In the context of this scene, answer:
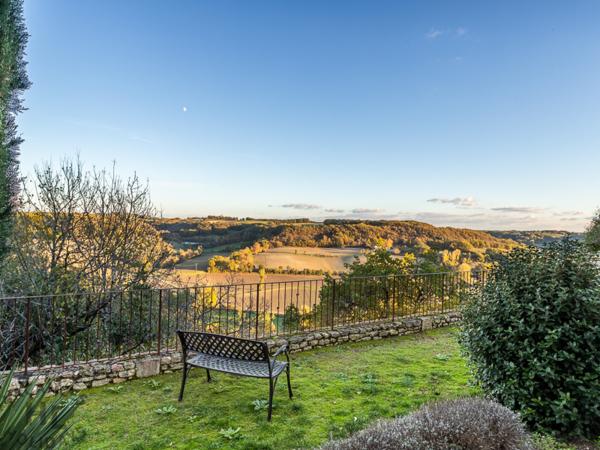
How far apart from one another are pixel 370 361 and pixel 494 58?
834 centimetres

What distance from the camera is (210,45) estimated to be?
9.74 metres

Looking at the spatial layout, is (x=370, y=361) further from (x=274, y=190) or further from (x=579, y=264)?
(x=274, y=190)

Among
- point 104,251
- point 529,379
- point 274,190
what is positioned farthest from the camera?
point 274,190

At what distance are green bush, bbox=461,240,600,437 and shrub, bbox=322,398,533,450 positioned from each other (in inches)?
21.6

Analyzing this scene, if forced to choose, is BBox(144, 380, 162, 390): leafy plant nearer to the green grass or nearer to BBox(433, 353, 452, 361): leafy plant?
the green grass

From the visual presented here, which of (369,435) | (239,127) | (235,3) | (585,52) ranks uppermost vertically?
(235,3)

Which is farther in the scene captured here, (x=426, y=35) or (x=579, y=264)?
(x=426, y=35)

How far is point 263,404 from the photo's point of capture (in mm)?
3943

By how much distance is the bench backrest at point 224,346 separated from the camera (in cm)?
383

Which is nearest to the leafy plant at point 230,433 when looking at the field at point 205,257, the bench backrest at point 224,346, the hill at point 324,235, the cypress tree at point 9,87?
the bench backrest at point 224,346

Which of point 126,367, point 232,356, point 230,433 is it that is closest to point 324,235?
point 126,367

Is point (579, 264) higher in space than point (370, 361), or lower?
higher

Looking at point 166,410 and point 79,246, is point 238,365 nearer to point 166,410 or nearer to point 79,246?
→ point 166,410

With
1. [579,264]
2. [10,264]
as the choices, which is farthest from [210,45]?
[579,264]
